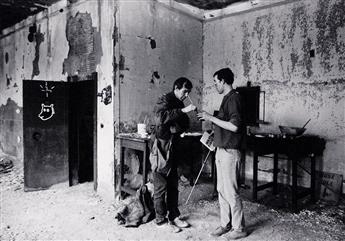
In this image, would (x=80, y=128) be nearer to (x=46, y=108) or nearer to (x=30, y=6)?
(x=46, y=108)

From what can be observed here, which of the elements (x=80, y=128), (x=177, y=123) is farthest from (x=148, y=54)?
(x=177, y=123)

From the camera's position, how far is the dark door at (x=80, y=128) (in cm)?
558

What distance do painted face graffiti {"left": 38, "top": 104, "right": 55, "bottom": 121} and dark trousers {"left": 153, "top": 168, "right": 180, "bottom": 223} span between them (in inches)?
111

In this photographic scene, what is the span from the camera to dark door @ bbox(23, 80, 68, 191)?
5.18m

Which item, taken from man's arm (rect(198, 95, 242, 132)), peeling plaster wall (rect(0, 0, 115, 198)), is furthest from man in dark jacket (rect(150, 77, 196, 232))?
peeling plaster wall (rect(0, 0, 115, 198))

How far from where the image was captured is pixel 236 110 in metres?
3.10

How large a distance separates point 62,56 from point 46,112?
1.19 metres

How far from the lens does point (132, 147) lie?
14.6 ft

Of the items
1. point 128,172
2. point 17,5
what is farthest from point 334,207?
point 17,5

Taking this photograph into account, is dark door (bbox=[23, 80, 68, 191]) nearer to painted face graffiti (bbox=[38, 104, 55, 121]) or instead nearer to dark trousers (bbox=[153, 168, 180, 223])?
painted face graffiti (bbox=[38, 104, 55, 121])

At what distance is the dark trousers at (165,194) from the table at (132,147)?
0.70 m

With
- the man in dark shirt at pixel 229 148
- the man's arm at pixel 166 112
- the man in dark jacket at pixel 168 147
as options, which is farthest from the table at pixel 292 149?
the man's arm at pixel 166 112

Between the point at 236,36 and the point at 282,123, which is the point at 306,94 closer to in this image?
the point at 282,123

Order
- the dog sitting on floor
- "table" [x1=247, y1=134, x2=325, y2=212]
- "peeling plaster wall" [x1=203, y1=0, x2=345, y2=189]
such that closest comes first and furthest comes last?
the dog sitting on floor, "table" [x1=247, y1=134, x2=325, y2=212], "peeling plaster wall" [x1=203, y1=0, x2=345, y2=189]
